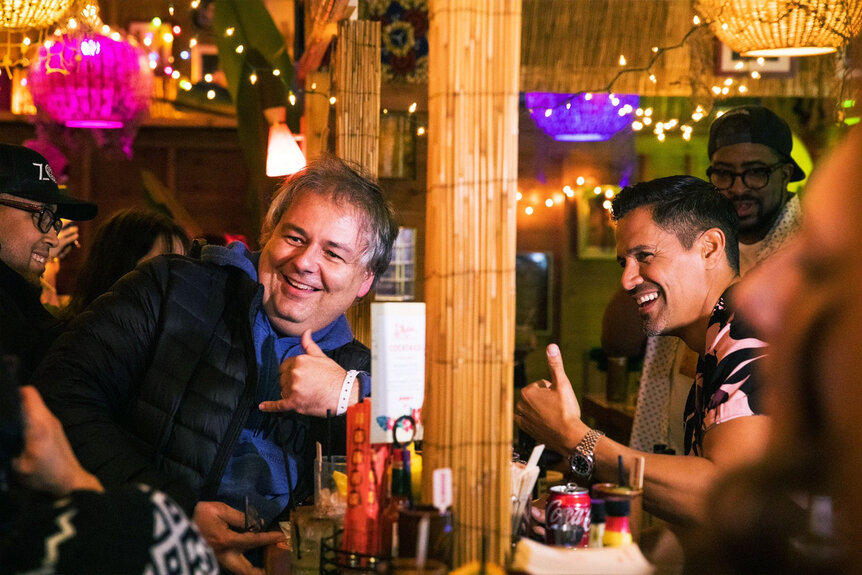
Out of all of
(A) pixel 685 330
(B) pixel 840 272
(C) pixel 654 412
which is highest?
(B) pixel 840 272

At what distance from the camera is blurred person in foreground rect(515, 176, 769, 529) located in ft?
6.76

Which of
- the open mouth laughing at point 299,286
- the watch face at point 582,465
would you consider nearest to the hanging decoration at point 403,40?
the open mouth laughing at point 299,286

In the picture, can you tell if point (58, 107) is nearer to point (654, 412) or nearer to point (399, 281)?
point (399, 281)

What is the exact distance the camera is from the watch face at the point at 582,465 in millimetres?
2203

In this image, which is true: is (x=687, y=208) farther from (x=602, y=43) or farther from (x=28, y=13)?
(x=28, y=13)

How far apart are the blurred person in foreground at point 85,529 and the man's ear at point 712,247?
1805 mm

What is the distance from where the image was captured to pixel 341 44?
3215 mm

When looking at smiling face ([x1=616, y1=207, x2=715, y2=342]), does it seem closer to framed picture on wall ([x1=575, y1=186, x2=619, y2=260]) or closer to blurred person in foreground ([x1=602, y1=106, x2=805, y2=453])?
blurred person in foreground ([x1=602, y1=106, x2=805, y2=453])

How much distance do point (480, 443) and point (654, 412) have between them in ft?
7.63

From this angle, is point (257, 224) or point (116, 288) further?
point (257, 224)

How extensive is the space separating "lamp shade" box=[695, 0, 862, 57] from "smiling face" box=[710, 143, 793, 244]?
0.58m

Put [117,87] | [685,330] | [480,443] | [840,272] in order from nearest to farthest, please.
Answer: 1. [840,272]
2. [480,443]
3. [685,330]
4. [117,87]

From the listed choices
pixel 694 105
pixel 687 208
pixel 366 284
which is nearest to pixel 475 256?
pixel 366 284

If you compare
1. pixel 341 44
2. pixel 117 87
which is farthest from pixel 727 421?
pixel 117 87
